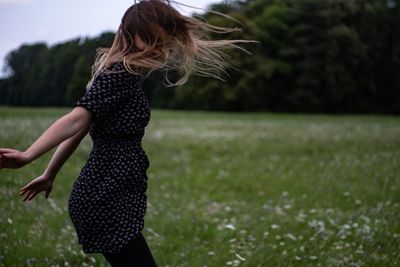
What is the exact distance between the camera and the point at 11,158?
97.2 inches

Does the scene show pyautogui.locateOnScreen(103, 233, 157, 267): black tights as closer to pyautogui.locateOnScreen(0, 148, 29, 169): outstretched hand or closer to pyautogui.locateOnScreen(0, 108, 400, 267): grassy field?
pyautogui.locateOnScreen(0, 148, 29, 169): outstretched hand

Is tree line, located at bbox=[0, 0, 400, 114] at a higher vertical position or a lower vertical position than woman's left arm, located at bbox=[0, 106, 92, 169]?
higher

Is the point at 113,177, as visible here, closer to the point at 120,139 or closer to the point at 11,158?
the point at 120,139

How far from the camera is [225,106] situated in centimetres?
7019

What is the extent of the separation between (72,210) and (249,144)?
15574 millimetres

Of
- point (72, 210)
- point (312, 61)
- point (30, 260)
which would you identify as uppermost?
point (312, 61)

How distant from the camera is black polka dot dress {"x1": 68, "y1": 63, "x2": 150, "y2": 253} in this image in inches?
117

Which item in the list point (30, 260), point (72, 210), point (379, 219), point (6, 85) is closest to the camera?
point (72, 210)

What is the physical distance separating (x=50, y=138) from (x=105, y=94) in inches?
18.6

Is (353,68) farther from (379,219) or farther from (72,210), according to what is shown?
(72,210)

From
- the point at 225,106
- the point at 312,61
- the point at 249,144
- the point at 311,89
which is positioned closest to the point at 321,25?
the point at 312,61

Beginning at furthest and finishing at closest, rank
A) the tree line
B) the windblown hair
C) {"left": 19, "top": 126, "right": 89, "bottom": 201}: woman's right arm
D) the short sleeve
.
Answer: the tree line, {"left": 19, "top": 126, "right": 89, "bottom": 201}: woman's right arm, the windblown hair, the short sleeve

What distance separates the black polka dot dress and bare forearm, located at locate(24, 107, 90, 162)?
0.17 metres

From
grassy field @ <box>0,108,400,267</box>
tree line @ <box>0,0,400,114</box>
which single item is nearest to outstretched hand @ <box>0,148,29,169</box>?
grassy field @ <box>0,108,400,267</box>
